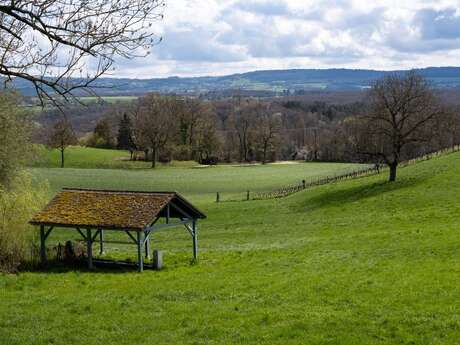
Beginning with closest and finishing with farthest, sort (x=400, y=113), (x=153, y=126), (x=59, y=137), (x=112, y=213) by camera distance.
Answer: (x=112, y=213) < (x=400, y=113) < (x=59, y=137) < (x=153, y=126)

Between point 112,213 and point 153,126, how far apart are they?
255 feet

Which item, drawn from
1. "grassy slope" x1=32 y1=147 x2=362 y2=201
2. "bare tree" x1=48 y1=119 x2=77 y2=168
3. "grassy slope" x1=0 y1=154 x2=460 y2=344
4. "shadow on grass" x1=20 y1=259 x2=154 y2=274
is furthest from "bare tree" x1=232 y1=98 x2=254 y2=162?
"shadow on grass" x1=20 y1=259 x2=154 y2=274

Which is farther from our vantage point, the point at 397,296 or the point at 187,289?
the point at 187,289

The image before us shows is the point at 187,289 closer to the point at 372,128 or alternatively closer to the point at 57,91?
the point at 57,91

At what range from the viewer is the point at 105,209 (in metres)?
26.6

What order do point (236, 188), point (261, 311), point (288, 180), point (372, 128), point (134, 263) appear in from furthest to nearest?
point (288, 180) < point (236, 188) < point (372, 128) < point (134, 263) < point (261, 311)

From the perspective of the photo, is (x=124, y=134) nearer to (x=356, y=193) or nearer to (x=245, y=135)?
(x=245, y=135)

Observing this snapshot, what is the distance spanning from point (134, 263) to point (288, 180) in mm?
54310

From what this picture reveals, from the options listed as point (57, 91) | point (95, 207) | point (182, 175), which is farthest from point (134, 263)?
point (182, 175)

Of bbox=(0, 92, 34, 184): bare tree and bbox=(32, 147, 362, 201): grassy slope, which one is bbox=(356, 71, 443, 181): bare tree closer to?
bbox=(32, 147, 362, 201): grassy slope

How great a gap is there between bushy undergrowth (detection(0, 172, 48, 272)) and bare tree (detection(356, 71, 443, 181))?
30.0m

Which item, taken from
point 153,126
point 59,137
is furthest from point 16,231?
point 59,137

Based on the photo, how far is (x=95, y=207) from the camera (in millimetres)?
26938

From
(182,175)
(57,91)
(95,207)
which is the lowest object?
(182,175)
